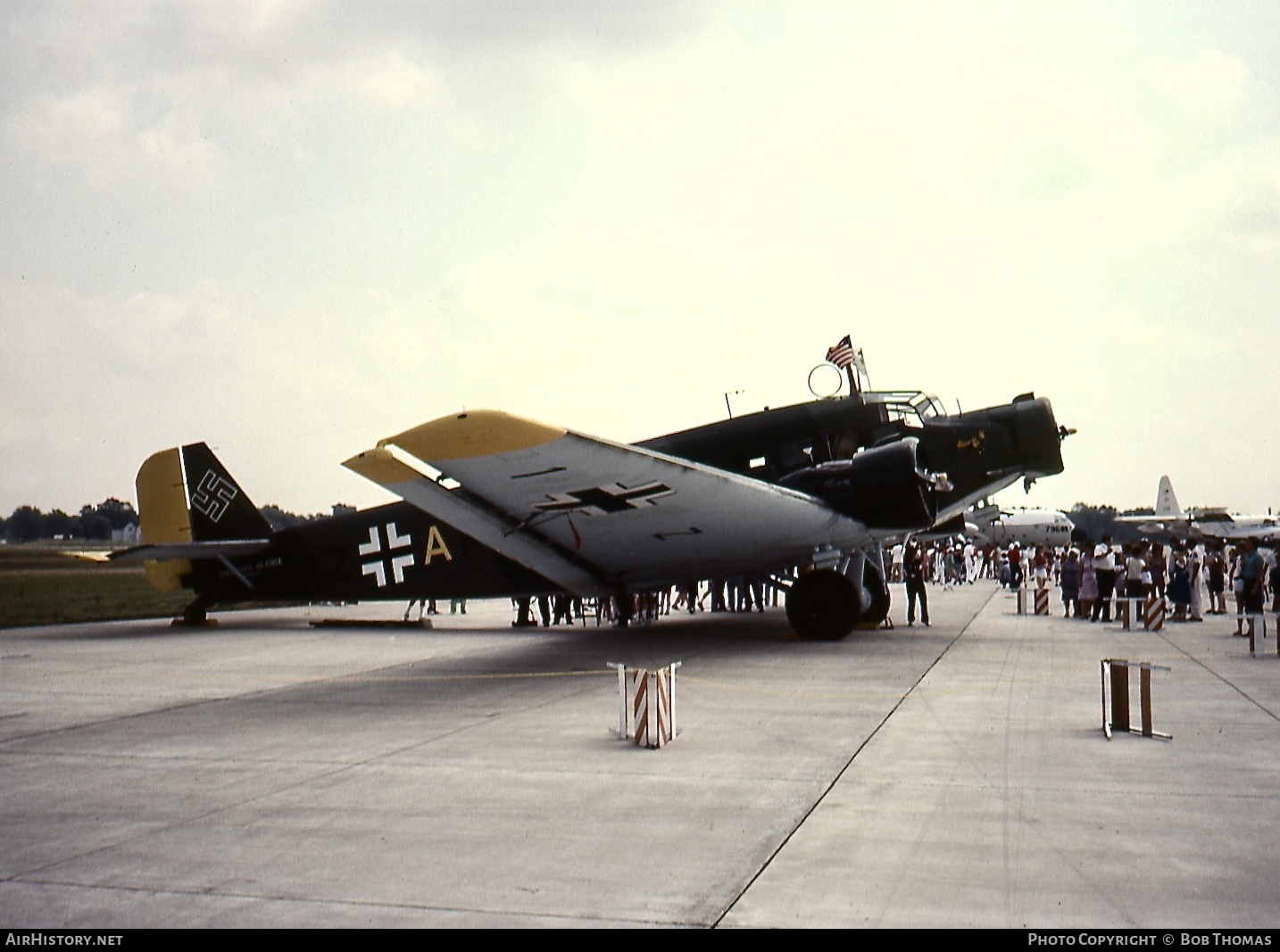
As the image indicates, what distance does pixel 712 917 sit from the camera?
A: 14.0 feet

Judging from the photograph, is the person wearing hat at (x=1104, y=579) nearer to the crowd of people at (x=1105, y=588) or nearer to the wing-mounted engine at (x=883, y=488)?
the crowd of people at (x=1105, y=588)

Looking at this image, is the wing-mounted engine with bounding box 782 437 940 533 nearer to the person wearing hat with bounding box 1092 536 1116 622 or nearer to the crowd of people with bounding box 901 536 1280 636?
the crowd of people with bounding box 901 536 1280 636

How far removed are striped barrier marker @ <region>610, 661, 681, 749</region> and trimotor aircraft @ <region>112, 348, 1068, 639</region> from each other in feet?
10.0

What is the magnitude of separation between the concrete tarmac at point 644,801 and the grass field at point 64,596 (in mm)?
11826

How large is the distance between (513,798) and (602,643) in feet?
34.0

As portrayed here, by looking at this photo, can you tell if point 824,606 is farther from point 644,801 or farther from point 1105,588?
point 1105,588

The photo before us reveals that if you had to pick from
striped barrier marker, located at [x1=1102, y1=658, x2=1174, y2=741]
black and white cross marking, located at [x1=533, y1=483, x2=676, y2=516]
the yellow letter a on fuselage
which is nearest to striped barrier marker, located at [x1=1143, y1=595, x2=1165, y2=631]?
black and white cross marking, located at [x1=533, y1=483, x2=676, y2=516]

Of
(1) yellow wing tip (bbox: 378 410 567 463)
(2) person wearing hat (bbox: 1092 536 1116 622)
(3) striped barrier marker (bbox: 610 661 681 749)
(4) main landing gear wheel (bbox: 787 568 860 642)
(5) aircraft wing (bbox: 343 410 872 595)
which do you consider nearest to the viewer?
(3) striped barrier marker (bbox: 610 661 681 749)

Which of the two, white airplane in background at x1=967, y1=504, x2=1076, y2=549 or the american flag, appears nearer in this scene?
the american flag

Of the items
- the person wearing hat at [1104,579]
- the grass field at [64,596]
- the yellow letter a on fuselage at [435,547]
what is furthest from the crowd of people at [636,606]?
the grass field at [64,596]

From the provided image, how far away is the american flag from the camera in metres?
17.2

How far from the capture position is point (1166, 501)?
7969 centimetres
